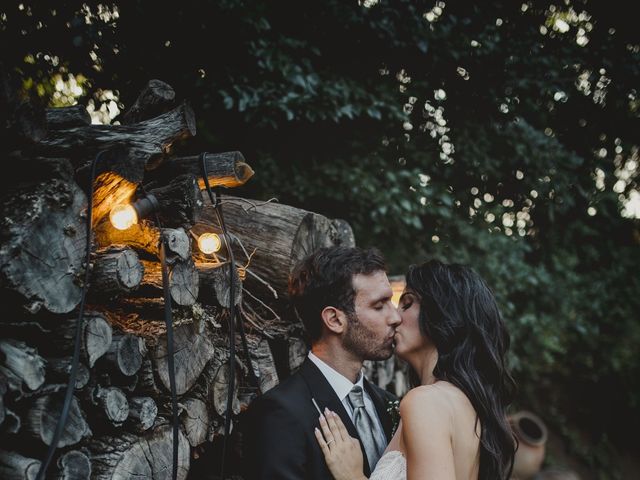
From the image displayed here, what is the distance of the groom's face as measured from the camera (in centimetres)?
263

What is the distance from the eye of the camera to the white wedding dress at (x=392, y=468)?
2.15m

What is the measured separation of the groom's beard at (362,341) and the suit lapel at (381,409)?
13.2 inches

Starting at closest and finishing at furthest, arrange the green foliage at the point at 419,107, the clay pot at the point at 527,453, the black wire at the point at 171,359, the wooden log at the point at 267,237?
the black wire at the point at 171,359 → the wooden log at the point at 267,237 → the green foliage at the point at 419,107 → the clay pot at the point at 527,453

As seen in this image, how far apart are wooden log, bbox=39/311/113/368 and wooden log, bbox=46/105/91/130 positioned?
856mm

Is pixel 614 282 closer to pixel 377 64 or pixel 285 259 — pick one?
pixel 377 64

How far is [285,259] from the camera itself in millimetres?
2834

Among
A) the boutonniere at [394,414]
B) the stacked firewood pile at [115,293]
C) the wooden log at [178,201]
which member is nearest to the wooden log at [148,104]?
the stacked firewood pile at [115,293]

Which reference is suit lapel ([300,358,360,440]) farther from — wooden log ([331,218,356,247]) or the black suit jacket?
wooden log ([331,218,356,247])

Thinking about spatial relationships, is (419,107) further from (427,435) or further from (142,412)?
(142,412)

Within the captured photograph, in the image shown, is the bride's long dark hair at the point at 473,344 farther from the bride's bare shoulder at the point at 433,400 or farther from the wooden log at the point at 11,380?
the wooden log at the point at 11,380

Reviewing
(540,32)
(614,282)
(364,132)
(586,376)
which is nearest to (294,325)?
(364,132)

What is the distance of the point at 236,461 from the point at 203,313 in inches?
37.5

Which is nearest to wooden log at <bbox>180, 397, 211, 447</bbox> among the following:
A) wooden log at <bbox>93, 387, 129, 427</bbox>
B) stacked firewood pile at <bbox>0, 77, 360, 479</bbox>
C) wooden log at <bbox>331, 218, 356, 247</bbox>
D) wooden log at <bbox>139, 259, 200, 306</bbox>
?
stacked firewood pile at <bbox>0, 77, 360, 479</bbox>

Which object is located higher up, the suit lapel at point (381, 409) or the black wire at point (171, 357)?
the black wire at point (171, 357)
